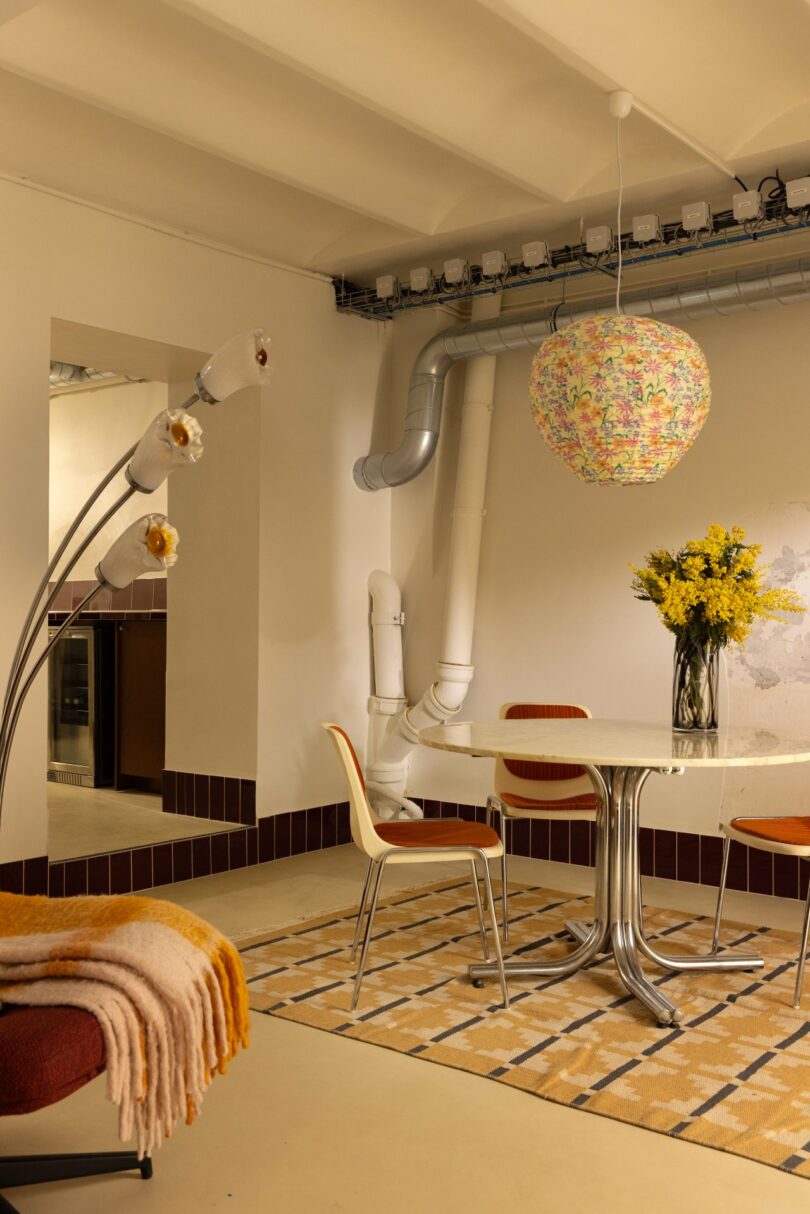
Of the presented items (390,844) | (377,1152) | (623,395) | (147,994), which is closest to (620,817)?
(390,844)

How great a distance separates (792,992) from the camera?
3.79m

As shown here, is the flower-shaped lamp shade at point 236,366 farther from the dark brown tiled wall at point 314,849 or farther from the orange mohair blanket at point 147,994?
the dark brown tiled wall at point 314,849

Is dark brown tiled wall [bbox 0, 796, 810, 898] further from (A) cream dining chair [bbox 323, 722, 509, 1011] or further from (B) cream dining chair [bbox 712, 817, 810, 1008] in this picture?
(A) cream dining chair [bbox 323, 722, 509, 1011]

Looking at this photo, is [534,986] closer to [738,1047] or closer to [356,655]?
[738,1047]

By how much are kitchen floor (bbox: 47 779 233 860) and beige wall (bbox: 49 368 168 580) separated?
1.69 meters

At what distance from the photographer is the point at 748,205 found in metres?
4.75

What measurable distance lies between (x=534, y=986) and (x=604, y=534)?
2554 millimetres

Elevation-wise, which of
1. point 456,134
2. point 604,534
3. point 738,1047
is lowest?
point 738,1047

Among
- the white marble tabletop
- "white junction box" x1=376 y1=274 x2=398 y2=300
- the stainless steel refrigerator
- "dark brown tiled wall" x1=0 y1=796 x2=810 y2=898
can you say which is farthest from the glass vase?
the stainless steel refrigerator

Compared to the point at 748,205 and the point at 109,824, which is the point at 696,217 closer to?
the point at 748,205

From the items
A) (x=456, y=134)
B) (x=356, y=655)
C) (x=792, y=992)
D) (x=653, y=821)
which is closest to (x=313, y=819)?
(x=356, y=655)

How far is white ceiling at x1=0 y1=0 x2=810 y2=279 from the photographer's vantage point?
12.9 feet

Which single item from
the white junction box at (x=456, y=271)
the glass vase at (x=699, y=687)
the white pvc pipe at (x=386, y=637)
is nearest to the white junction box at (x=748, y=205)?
the white junction box at (x=456, y=271)

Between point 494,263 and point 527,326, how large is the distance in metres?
0.33
